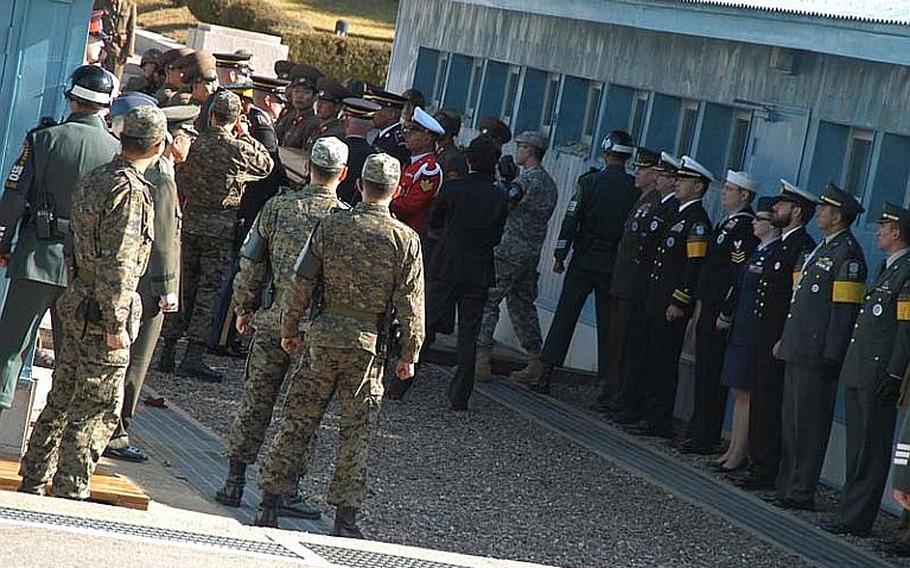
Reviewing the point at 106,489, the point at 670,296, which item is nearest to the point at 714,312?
the point at 670,296

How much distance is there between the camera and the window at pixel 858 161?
14219 millimetres

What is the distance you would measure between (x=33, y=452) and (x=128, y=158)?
4.60ft

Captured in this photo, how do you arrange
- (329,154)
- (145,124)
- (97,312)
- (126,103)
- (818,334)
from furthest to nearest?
(818,334), (126,103), (329,154), (145,124), (97,312)

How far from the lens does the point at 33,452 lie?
9391mm

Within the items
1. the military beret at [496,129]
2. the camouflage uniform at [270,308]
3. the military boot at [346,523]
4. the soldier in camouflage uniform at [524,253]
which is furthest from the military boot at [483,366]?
the military boot at [346,523]

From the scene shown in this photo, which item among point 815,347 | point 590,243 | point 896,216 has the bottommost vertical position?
point 815,347

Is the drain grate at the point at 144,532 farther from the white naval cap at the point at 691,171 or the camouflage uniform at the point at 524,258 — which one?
the camouflage uniform at the point at 524,258

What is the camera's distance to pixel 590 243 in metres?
16.2

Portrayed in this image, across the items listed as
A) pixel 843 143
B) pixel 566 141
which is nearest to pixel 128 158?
pixel 843 143

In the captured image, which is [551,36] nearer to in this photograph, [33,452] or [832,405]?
[832,405]

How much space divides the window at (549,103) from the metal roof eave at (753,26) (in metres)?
1.19

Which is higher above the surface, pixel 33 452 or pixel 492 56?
pixel 492 56

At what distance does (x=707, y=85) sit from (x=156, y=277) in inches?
294

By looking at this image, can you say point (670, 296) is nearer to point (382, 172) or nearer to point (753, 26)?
point (753, 26)
